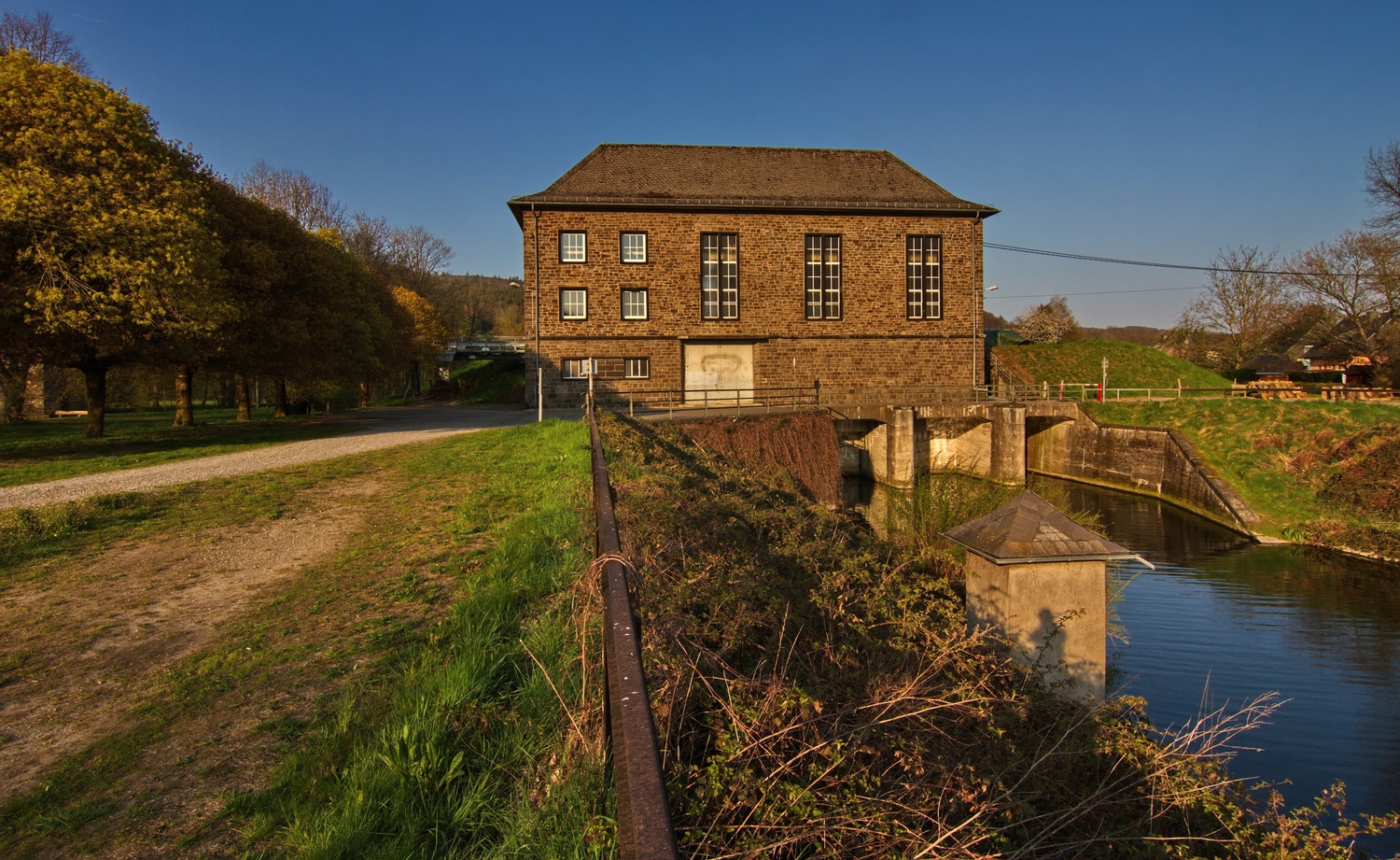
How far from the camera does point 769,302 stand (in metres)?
33.8

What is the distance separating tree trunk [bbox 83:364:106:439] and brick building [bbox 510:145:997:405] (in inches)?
574

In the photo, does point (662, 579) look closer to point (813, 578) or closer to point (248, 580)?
point (813, 578)

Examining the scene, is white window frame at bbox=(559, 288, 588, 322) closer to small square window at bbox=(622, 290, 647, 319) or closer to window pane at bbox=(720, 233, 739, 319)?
small square window at bbox=(622, 290, 647, 319)

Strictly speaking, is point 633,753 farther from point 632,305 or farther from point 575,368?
point 632,305

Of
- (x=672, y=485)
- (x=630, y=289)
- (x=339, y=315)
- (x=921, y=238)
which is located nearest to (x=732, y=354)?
(x=630, y=289)

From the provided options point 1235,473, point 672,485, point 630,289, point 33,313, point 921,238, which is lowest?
point 1235,473

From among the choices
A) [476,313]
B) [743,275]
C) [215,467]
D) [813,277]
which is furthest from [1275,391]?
[476,313]

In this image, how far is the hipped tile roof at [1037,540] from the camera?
5.88 metres

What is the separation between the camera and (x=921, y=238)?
35125 millimetres

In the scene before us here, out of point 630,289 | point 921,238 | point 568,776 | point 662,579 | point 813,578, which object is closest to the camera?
point 568,776

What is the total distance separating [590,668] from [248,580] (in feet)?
14.4

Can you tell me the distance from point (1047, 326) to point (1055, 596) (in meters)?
60.9

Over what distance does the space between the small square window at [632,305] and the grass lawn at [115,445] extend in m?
12.7

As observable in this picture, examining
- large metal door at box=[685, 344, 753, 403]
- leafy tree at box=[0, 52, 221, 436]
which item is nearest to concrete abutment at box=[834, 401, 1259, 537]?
large metal door at box=[685, 344, 753, 403]
